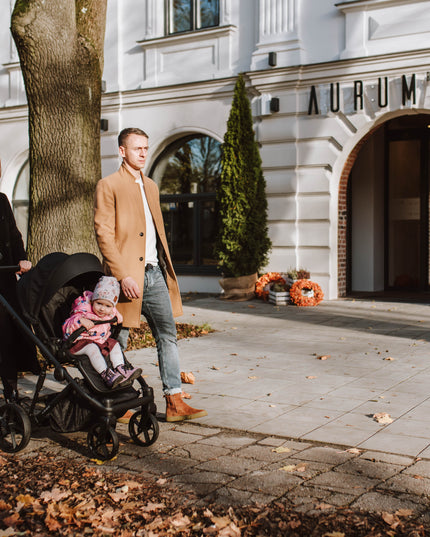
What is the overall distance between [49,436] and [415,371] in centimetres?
361

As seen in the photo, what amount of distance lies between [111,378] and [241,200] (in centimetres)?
958

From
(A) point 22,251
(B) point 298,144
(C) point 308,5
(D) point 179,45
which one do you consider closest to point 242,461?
(A) point 22,251

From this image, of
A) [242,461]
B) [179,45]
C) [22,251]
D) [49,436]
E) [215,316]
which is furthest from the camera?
[179,45]

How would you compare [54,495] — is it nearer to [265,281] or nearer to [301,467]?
[301,467]

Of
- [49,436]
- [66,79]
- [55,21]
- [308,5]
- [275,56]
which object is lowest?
[49,436]

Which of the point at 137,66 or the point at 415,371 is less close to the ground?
the point at 137,66

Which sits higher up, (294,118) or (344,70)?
(344,70)

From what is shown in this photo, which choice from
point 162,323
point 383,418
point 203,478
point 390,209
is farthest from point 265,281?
point 203,478

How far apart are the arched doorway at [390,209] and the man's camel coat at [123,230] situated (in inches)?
417

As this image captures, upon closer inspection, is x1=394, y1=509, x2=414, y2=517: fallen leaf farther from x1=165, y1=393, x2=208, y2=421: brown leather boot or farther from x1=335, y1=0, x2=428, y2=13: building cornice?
x1=335, y1=0, x2=428, y2=13: building cornice

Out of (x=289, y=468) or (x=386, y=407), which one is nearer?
(x=289, y=468)

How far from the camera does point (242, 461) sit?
4145mm

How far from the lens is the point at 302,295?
12.7m

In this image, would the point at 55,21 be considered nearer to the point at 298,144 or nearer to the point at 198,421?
the point at 198,421
